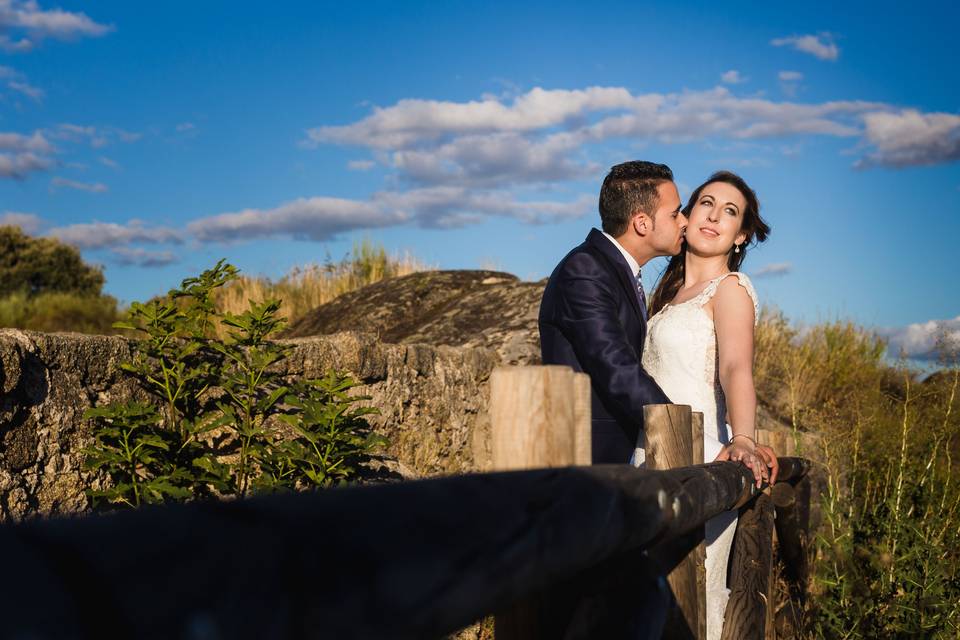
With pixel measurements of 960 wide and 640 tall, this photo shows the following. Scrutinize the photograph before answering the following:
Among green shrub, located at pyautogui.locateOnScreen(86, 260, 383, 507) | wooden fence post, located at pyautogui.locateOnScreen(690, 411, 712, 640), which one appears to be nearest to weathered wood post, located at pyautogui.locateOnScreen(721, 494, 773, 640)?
wooden fence post, located at pyautogui.locateOnScreen(690, 411, 712, 640)

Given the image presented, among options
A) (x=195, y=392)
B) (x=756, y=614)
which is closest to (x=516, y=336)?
(x=195, y=392)

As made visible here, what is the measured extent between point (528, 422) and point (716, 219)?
2752mm

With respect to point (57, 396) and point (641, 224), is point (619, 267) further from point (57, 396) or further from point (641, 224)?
point (57, 396)

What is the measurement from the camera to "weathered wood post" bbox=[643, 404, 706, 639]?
7.53 feet

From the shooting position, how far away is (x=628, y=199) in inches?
159

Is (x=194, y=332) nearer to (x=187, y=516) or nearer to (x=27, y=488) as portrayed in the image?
(x=27, y=488)

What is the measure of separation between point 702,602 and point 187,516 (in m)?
2.02

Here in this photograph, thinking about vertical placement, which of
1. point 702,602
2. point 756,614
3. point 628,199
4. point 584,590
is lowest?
point 756,614

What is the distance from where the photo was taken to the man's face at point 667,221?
13.2 feet

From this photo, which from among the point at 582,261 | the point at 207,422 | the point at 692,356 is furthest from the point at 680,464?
the point at 207,422

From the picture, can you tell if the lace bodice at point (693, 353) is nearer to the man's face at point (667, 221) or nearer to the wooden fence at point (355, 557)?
the man's face at point (667, 221)

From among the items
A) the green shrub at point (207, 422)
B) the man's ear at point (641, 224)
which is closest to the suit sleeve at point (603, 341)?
the man's ear at point (641, 224)

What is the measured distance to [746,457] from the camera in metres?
3.22

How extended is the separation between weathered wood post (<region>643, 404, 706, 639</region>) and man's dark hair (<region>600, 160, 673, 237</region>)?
1.65 metres
